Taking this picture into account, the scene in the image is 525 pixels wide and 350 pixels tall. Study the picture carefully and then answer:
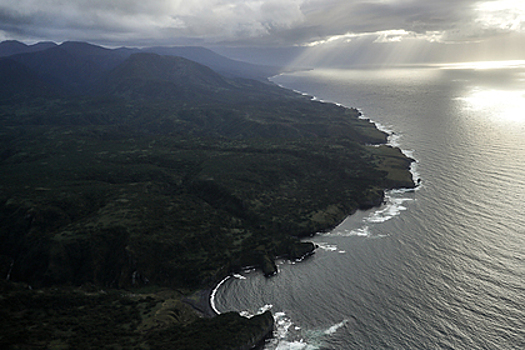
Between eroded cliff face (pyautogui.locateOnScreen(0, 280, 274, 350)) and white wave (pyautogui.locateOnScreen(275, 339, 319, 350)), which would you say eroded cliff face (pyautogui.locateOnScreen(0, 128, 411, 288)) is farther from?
white wave (pyautogui.locateOnScreen(275, 339, 319, 350))

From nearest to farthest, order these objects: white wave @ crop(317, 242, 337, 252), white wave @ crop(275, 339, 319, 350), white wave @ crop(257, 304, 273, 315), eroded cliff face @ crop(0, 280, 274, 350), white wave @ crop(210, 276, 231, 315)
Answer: eroded cliff face @ crop(0, 280, 274, 350)
white wave @ crop(275, 339, 319, 350)
white wave @ crop(257, 304, 273, 315)
white wave @ crop(210, 276, 231, 315)
white wave @ crop(317, 242, 337, 252)

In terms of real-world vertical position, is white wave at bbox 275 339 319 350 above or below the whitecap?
below

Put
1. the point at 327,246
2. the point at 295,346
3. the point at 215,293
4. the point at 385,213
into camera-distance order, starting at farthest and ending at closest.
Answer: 1. the point at 385,213
2. the point at 327,246
3. the point at 215,293
4. the point at 295,346

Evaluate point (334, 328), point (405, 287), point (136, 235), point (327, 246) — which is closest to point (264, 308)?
point (334, 328)

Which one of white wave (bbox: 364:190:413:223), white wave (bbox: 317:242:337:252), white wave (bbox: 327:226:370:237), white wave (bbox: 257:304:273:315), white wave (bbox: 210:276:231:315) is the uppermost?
white wave (bbox: 364:190:413:223)

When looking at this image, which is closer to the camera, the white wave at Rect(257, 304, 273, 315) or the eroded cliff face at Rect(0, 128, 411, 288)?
the white wave at Rect(257, 304, 273, 315)

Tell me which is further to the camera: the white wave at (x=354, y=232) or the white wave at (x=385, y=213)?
the white wave at (x=385, y=213)

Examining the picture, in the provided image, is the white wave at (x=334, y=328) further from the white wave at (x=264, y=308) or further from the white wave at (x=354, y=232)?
the white wave at (x=354, y=232)

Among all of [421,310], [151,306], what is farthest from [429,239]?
[151,306]

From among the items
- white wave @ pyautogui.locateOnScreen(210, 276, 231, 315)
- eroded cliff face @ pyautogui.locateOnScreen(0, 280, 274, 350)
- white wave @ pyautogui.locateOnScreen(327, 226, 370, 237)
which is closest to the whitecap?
white wave @ pyautogui.locateOnScreen(327, 226, 370, 237)

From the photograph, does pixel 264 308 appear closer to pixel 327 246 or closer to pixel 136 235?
pixel 327 246

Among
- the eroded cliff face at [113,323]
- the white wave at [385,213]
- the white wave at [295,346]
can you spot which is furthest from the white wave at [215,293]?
the white wave at [385,213]

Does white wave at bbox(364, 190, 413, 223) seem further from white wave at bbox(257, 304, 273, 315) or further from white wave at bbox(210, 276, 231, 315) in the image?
white wave at bbox(210, 276, 231, 315)

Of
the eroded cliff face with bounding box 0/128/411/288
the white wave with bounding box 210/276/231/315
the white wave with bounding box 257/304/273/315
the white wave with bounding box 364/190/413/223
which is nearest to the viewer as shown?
the white wave with bounding box 257/304/273/315
